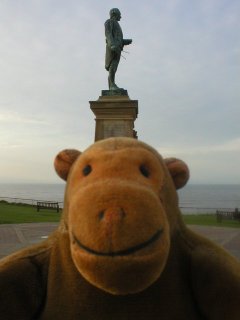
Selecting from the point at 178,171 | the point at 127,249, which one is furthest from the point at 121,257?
the point at 178,171

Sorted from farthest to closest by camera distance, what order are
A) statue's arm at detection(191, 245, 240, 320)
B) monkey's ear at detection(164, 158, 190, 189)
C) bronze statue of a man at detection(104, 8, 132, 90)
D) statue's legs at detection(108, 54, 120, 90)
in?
statue's legs at detection(108, 54, 120, 90) < bronze statue of a man at detection(104, 8, 132, 90) < monkey's ear at detection(164, 158, 190, 189) < statue's arm at detection(191, 245, 240, 320)

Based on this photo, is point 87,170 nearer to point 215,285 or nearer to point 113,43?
point 215,285

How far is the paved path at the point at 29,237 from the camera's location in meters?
10.8

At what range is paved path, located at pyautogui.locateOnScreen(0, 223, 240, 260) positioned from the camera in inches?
426

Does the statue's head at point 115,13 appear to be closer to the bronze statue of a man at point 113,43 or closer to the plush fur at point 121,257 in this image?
the bronze statue of a man at point 113,43

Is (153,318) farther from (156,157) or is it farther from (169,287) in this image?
(156,157)

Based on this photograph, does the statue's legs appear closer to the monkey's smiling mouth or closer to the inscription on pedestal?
the inscription on pedestal

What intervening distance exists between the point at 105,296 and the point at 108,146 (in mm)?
695

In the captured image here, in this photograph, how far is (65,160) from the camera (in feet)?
7.37

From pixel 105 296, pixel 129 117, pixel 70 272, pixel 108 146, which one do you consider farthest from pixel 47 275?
pixel 129 117

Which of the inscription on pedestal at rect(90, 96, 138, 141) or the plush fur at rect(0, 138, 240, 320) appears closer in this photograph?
the plush fur at rect(0, 138, 240, 320)

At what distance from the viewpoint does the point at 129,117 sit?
10172mm

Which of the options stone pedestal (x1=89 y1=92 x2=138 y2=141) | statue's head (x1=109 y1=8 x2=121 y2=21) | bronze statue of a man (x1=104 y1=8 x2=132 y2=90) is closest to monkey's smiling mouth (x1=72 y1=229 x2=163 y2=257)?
stone pedestal (x1=89 y1=92 x2=138 y2=141)

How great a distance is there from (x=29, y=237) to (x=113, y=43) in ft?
20.1
